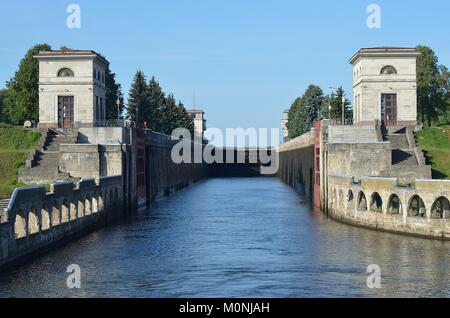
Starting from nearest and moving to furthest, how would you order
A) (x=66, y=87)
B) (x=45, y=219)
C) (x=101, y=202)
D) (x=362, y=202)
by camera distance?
(x=45, y=219), (x=362, y=202), (x=101, y=202), (x=66, y=87)

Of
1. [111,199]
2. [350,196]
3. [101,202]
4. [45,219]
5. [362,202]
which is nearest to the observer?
[45,219]

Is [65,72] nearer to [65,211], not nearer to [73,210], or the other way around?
[73,210]

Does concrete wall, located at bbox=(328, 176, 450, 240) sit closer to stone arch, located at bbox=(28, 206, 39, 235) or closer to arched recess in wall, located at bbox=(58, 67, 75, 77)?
stone arch, located at bbox=(28, 206, 39, 235)

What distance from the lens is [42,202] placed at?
147ft

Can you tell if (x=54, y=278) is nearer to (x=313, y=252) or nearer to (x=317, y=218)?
(x=313, y=252)

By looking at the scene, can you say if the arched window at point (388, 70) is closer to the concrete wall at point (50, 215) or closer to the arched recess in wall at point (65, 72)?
the arched recess in wall at point (65, 72)

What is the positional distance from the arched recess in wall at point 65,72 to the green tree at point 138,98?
37135mm

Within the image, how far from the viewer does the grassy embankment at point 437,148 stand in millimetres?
69500

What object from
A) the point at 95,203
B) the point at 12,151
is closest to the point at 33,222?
the point at 95,203

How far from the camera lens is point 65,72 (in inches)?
3319

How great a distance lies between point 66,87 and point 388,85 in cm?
3790

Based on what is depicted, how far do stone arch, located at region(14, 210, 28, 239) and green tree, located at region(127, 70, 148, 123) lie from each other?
8089 centimetres

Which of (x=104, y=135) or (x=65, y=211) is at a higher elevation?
(x=104, y=135)
